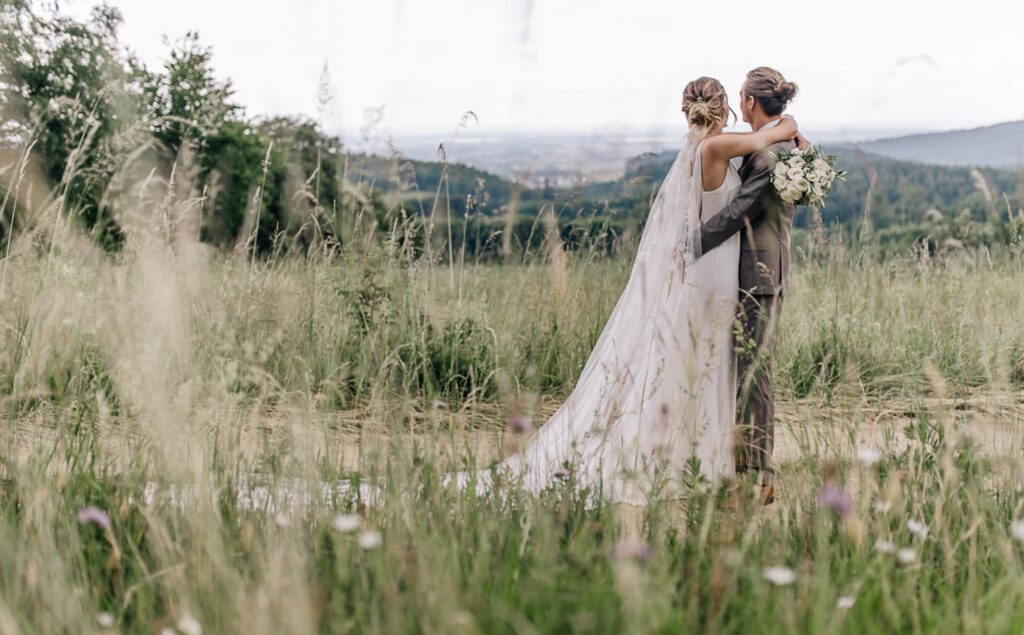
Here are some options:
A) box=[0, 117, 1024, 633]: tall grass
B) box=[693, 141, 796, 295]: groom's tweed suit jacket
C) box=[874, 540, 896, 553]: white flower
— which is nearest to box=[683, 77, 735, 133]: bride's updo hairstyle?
box=[693, 141, 796, 295]: groom's tweed suit jacket

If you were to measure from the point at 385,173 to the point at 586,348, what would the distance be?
1.84 metres

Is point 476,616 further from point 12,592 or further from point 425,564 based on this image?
point 12,592

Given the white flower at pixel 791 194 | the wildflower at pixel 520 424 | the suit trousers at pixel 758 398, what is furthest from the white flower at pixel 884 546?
the white flower at pixel 791 194

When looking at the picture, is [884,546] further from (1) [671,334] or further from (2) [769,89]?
(2) [769,89]

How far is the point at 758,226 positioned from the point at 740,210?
0.14m

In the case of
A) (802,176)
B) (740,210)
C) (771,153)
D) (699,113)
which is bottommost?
(740,210)

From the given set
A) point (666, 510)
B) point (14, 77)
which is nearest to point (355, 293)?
point (666, 510)

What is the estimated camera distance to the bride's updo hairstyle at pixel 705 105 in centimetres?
431

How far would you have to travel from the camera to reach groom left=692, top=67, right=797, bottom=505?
13.7 feet

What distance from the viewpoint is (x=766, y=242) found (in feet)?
13.9

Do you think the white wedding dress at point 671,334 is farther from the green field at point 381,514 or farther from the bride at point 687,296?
the green field at point 381,514

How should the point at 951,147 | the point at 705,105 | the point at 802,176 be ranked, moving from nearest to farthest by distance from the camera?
the point at 802,176 < the point at 705,105 < the point at 951,147

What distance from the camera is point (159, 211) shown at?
17.4 ft

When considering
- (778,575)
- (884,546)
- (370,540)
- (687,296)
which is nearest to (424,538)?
(370,540)
